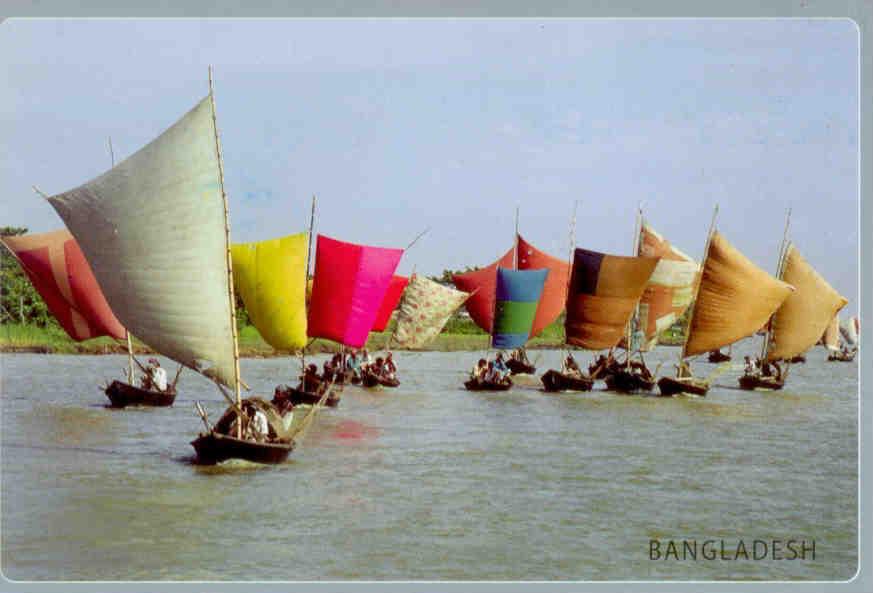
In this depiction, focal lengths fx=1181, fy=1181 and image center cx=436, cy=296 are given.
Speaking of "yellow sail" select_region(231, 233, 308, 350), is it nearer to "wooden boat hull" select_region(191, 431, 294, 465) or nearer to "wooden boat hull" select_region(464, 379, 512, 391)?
"wooden boat hull" select_region(191, 431, 294, 465)

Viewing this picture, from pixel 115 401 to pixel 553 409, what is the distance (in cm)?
1154

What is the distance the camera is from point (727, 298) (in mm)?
32844

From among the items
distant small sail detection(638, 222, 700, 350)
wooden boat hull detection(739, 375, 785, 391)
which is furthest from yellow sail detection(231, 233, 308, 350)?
wooden boat hull detection(739, 375, 785, 391)

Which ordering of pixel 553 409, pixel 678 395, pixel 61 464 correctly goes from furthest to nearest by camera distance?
pixel 678 395, pixel 553 409, pixel 61 464

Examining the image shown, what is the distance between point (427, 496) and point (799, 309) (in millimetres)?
20705

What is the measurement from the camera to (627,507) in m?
19.5

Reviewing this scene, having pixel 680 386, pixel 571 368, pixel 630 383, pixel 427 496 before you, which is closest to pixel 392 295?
pixel 571 368

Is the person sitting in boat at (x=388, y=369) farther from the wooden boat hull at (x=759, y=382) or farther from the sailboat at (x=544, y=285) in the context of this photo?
the wooden boat hull at (x=759, y=382)

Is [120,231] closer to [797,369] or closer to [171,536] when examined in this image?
[171,536]

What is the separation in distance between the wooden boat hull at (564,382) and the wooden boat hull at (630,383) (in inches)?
32.0

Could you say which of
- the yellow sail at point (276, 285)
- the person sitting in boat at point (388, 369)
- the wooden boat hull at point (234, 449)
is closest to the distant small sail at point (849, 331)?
the person sitting in boat at point (388, 369)

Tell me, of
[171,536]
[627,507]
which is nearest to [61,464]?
[171,536]

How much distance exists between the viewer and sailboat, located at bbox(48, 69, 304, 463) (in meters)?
18.8

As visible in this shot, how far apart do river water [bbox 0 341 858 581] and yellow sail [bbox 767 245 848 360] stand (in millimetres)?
6609
